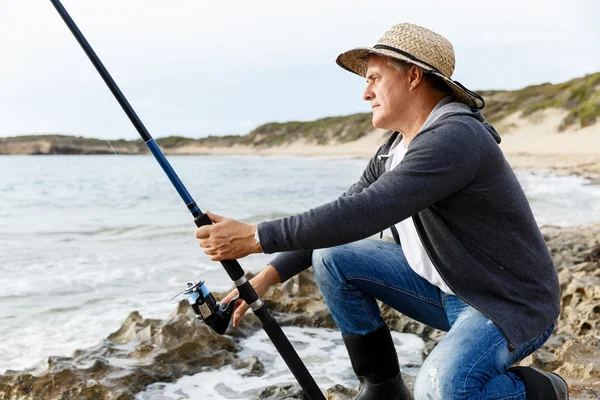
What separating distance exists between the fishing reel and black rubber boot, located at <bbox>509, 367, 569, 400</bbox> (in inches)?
39.6

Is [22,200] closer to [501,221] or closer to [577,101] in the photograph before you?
[501,221]

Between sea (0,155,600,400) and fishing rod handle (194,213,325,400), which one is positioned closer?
fishing rod handle (194,213,325,400)

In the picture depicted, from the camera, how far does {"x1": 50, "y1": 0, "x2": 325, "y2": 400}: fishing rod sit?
2125 mm

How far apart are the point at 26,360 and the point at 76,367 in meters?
1.17

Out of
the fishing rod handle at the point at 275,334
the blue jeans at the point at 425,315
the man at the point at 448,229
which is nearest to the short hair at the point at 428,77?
the man at the point at 448,229

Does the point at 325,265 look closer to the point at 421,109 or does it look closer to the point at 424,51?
the point at 421,109

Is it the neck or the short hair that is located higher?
the short hair

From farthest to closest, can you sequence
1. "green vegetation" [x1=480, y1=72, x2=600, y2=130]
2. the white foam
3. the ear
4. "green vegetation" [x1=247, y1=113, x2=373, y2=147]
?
"green vegetation" [x1=247, y1=113, x2=373, y2=147] → "green vegetation" [x1=480, y1=72, x2=600, y2=130] → the white foam → the ear

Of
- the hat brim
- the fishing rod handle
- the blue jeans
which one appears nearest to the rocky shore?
the fishing rod handle

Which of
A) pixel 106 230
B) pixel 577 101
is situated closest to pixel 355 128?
pixel 577 101

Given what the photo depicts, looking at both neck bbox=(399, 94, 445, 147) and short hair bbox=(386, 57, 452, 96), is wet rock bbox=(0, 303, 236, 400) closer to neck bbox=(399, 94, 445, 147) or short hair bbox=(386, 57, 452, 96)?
neck bbox=(399, 94, 445, 147)

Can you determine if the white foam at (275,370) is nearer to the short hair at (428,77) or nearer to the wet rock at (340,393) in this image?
the wet rock at (340,393)

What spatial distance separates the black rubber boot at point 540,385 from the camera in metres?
2.05

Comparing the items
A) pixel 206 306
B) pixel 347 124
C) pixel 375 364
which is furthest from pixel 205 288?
pixel 347 124
